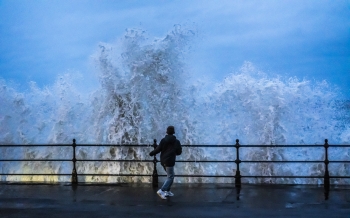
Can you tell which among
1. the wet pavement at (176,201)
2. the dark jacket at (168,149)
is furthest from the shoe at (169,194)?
the dark jacket at (168,149)

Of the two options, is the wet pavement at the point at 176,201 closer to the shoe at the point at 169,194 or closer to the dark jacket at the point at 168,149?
the shoe at the point at 169,194

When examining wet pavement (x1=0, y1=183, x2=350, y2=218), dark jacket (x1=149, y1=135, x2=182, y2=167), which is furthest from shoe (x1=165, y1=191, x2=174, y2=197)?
dark jacket (x1=149, y1=135, x2=182, y2=167)

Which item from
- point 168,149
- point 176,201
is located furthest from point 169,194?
point 168,149

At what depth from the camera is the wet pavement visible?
11.3 m

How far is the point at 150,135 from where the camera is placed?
2506 centimetres

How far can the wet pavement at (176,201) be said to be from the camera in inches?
443

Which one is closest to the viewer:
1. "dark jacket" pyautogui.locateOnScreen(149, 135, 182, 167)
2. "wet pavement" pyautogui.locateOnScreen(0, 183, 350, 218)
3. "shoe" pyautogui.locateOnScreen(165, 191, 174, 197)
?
"wet pavement" pyautogui.locateOnScreen(0, 183, 350, 218)

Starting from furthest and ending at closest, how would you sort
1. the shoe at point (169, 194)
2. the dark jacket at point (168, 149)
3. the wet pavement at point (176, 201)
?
the shoe at point (169, 194)
the dark jacket at point (168, 149)
the wet pavement at point (176, 201)

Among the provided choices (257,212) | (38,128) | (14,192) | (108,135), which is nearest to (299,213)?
(257,212)

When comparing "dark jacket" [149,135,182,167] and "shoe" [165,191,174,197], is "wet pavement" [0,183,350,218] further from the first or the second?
"dark jacket" [149,135,182,167]

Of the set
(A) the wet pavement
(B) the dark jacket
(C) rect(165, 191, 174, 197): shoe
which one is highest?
(B) the dark jacket

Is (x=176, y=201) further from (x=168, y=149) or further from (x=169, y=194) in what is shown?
(x=168, y=149)

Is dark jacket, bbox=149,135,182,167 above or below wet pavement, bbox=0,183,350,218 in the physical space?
above

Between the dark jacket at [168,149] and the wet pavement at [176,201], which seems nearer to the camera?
the wet pavement at [176,201]
